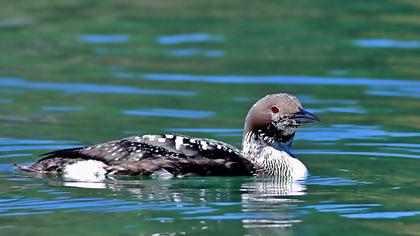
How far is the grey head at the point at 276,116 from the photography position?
11.7m

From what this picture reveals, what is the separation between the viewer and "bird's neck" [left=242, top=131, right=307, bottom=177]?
11680 mm

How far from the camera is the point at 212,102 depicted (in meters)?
15.9

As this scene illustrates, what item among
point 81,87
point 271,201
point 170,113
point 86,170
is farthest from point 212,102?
point 271,201

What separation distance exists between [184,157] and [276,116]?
3.13 ft

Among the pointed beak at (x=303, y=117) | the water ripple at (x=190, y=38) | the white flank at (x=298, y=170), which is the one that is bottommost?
the white flank at (x=298, y=170)

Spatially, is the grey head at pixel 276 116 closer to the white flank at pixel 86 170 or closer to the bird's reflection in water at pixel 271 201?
the bird's reflection in water at pixel 271 201

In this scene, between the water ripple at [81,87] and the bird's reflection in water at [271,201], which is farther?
the water ripple at [81,87]

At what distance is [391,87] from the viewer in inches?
661

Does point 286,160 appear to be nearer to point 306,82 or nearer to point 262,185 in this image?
point 262,185

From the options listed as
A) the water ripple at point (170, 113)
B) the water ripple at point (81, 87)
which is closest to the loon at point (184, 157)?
the water ripple at point (170, 113)

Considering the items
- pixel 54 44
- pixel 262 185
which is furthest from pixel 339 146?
pixel 54 44

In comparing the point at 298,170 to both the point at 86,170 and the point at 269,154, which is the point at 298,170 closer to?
the point at 269,154

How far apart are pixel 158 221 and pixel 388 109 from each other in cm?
627

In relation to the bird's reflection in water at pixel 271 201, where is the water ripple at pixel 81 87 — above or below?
above
